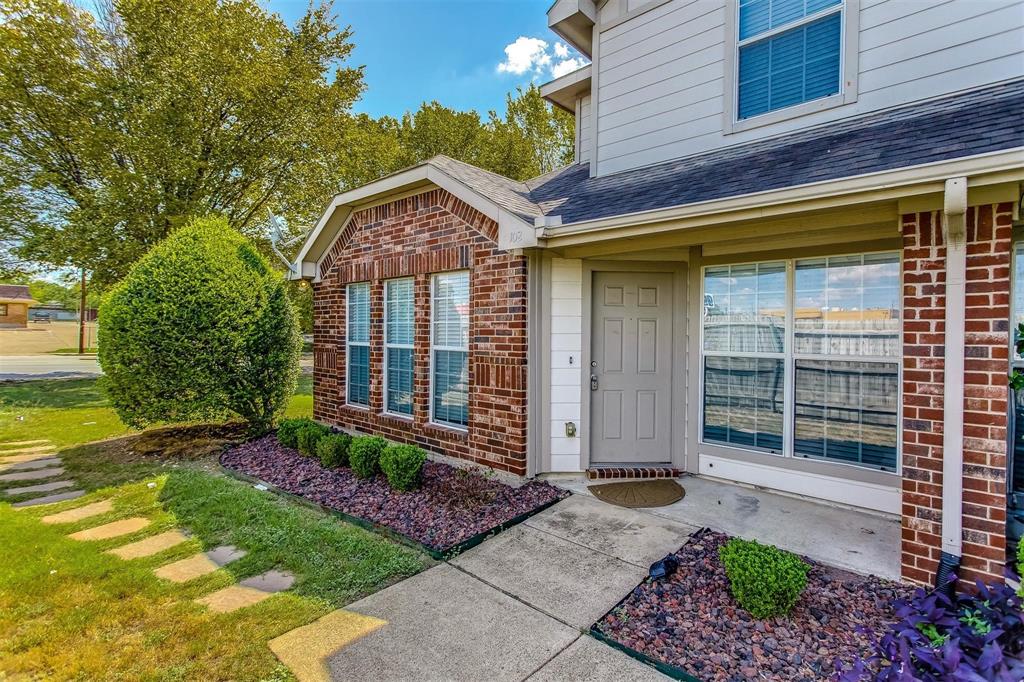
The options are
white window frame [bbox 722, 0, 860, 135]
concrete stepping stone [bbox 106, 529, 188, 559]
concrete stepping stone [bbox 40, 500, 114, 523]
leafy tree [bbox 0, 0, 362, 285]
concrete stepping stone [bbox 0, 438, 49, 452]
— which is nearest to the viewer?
concrete stepping stone [bbox 106, 529, 188, 559]

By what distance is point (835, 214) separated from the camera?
11.6ft

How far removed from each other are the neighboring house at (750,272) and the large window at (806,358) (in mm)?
19

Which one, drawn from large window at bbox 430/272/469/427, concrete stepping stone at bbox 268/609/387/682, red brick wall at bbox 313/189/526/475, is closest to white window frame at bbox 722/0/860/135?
red brick wall at bbox 313/189/526/475

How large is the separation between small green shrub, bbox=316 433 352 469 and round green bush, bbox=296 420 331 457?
12.6 inches

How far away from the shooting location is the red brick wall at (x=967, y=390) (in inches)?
110

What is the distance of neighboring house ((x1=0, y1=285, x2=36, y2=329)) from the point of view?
45.2 metres

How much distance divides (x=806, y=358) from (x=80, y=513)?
7051mm

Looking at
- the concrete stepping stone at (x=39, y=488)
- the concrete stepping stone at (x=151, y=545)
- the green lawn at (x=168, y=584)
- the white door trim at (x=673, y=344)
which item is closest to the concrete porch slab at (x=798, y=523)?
the white door trim at (x=673, y=344)

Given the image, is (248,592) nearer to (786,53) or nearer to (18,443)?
(786,53)

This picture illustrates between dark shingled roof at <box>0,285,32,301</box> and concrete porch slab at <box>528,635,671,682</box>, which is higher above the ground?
dark shingled roof at <box>0,285,32,301</box>

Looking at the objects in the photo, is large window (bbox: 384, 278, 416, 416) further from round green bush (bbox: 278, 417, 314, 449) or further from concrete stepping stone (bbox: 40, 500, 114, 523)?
concrete stepping stone (bbox: 40, 500, 114, 523)

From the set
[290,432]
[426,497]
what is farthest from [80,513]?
[426,497]

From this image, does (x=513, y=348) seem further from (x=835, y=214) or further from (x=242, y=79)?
(x=242, y=79)

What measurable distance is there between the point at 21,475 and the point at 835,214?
902cm
